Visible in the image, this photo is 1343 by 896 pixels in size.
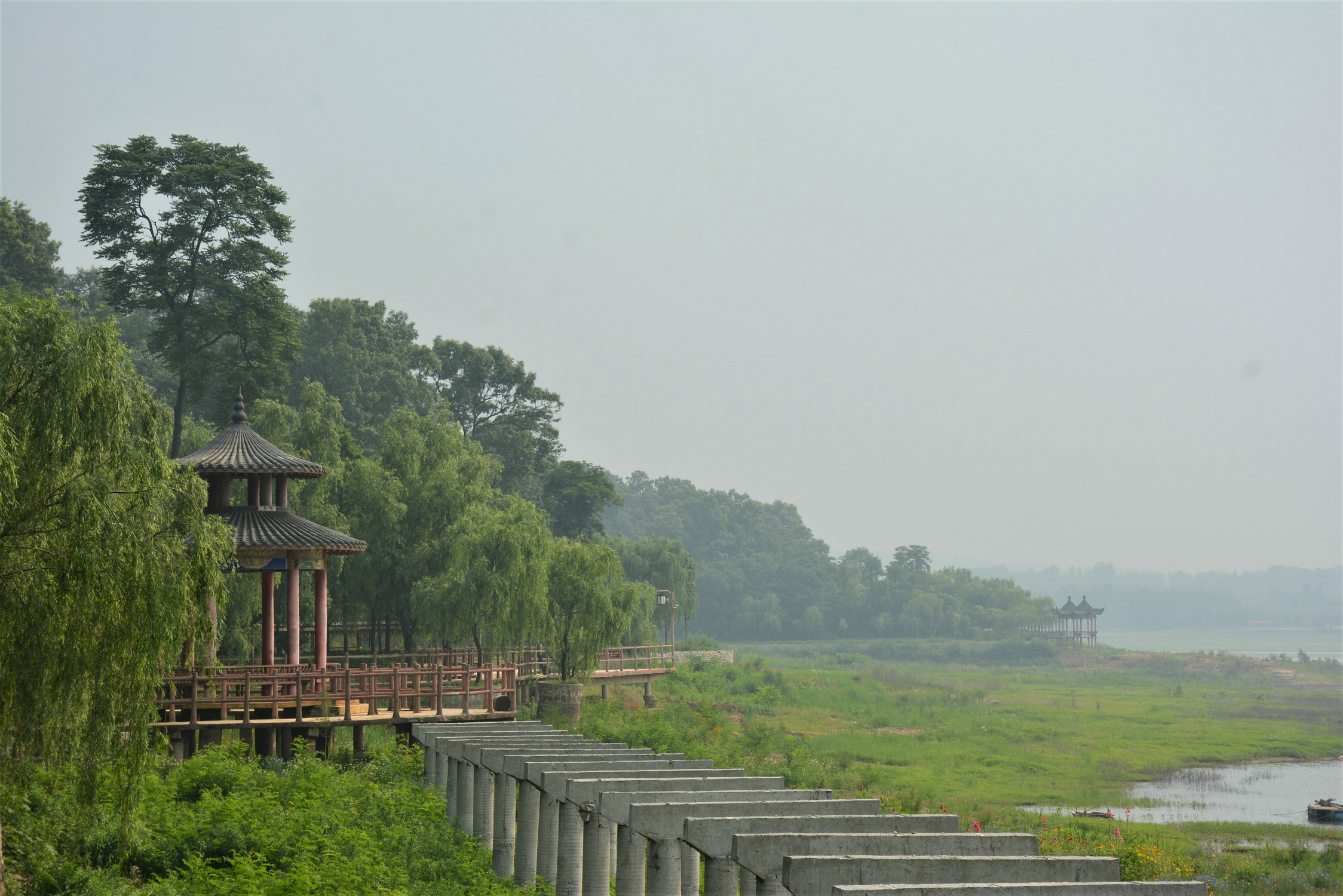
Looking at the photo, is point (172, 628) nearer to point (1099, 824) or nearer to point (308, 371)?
point (1099, 824)

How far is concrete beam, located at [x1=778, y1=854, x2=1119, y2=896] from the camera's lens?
7184 mm

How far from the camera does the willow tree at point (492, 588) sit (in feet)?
103

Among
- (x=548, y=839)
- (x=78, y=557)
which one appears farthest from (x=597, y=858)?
(x=78, y=557)

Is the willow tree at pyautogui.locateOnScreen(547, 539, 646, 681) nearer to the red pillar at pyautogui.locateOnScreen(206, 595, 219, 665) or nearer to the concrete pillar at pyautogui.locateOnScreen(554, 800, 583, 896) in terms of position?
the red pillar at pyautogui.locateOnScreen(206, 595, 219, 665)

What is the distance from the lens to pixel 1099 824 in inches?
907

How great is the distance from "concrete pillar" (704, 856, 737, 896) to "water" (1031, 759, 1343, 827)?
2113 centimetres

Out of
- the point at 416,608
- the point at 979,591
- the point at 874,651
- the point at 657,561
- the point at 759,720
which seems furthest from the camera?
the point at 979,591

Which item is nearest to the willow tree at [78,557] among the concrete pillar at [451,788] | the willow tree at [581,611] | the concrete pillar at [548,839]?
the concrete pillar at [548,839]

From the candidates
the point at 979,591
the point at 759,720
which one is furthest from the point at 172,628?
the point at 979,591

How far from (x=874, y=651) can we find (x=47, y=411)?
90.9 metres

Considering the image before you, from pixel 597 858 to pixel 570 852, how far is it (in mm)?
705

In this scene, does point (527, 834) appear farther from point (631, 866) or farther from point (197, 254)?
point (197, 254)

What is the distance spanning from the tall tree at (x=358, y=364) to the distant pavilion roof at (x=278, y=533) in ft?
108

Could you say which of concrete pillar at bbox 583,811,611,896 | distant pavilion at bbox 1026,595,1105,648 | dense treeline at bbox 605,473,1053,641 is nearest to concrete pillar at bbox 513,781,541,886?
concrete pillar at bbox 583,811,611,896
